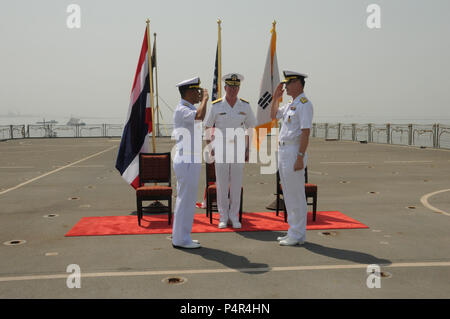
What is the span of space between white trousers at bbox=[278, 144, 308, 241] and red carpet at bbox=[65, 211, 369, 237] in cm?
82

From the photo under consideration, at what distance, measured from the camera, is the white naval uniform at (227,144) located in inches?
231

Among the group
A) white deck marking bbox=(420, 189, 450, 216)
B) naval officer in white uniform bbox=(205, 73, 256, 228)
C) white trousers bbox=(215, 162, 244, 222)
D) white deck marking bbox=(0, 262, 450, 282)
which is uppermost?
naval officer in white uniform bbox=(205, 73, 256, 228)

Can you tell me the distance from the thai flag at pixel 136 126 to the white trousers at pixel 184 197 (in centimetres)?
252

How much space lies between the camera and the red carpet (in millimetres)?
5723

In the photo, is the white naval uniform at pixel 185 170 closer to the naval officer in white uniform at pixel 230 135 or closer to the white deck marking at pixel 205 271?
the white deck marking at pixel 205 271

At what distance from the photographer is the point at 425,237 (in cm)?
532

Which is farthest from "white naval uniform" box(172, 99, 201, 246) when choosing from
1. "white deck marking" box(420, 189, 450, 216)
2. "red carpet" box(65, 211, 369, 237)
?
"white deck marking" box(420, 189, 450, 216)

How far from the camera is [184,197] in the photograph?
4922 millimetres

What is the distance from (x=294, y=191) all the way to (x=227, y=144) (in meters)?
1.33

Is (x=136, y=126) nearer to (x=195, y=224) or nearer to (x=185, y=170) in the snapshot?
(x=195, y=224)

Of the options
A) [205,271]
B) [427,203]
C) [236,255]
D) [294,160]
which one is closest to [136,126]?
[294,160]

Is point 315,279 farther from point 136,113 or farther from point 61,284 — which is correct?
point 136,113

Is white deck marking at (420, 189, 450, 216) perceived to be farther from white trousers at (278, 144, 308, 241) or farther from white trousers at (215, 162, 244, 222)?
white trousers at (215, 162, 244, 222)

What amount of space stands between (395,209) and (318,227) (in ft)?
6.73
